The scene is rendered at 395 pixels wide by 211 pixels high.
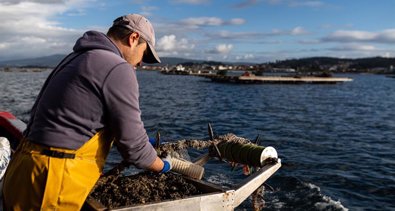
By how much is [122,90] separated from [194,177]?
253 cm

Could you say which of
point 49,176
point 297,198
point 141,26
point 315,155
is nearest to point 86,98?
point 49,176

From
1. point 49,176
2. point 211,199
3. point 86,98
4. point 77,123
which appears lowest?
point 211,199

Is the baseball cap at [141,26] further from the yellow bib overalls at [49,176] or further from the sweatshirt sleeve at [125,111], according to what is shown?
the yellow bib overalls at [49,176]

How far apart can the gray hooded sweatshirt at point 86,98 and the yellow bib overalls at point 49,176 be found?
9 centimetres

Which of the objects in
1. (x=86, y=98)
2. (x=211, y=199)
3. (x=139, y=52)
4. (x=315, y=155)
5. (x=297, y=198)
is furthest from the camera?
(x=315, y=155)

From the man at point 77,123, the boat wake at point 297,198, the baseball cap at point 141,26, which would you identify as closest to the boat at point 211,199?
the man at point 77,123

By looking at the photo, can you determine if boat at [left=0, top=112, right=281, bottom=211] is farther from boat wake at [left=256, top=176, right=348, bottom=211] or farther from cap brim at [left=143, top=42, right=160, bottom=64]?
boat wake at [left=256, top=176, right=348, bottom=211]

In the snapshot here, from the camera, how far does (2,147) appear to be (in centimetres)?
704

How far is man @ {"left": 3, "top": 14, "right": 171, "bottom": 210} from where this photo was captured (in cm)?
330

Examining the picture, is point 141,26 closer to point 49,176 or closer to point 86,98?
point 86,98

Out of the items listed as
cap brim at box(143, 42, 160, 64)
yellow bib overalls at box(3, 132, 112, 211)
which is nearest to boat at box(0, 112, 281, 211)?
yellow bib overalls at box(3, 132, 112, 211)

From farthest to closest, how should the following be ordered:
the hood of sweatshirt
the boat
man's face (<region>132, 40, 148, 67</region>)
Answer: the boat, man's face (<region>132, 40, 148, 67</region>), the hood of sweatshirt

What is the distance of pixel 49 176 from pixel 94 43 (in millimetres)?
1055

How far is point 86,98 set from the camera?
130 inches
